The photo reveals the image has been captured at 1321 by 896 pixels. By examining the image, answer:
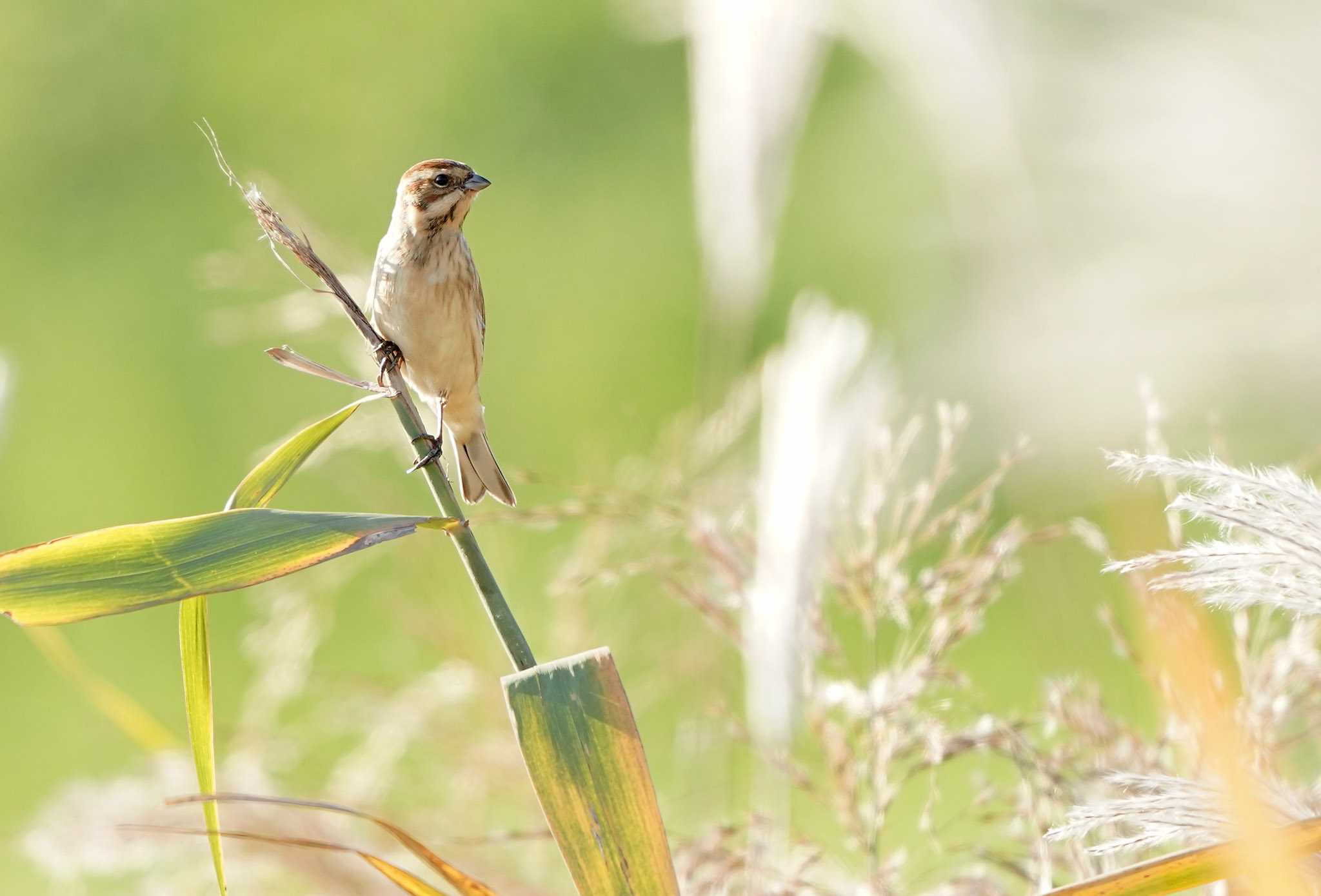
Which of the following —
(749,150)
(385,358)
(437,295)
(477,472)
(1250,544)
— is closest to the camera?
(1250,544)

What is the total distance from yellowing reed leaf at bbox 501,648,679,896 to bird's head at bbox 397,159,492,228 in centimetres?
83

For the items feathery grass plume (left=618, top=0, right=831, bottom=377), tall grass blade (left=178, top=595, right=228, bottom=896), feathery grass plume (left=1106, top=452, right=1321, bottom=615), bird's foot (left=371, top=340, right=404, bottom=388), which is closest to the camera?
feathery grass plume (left=1106, top=452, right=1321, bottom=615)

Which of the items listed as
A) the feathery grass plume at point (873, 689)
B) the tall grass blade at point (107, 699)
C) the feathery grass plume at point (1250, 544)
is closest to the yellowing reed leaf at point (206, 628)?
the tall grass blade at point (107, 699)

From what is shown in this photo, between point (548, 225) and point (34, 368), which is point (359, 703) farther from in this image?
point (34, 368)

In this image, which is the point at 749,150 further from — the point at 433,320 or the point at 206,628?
the point at 206,628

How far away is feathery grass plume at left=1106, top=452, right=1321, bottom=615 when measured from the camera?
448mm

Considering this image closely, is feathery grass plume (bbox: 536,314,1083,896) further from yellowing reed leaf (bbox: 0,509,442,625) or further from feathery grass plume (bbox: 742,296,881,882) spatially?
yellowing reed leaf (bbox: 0,509,442,625)

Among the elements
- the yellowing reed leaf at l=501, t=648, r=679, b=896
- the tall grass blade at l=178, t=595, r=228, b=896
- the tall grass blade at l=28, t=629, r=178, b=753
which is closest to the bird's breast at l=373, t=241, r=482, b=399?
the tall grass blade at l=28, t=629, r=178, b=753

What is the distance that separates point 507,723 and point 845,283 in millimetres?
2721

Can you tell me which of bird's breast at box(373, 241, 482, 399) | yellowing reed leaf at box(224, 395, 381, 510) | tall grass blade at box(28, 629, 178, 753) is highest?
bird's breast at box(373, 241, 482, 399)

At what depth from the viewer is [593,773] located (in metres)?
0.53

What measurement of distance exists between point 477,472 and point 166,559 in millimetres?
831

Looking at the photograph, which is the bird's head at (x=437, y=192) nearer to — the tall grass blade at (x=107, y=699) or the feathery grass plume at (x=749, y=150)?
the feathery grass plume at (x=749, y=150)

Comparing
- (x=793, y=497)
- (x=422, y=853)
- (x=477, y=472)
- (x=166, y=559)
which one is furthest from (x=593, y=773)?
(x=477, y=472)
